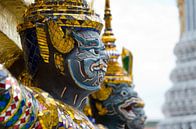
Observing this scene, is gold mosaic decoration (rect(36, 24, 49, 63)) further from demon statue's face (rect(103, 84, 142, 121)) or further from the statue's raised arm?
demon statue's face (rect(103, 84, 142, 121))

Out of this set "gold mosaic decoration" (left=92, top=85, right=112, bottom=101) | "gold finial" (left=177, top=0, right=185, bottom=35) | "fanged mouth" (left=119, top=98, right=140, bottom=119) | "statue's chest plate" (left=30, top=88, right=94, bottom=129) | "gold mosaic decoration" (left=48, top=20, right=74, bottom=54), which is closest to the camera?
"statue's chest plate" (left=30, top=88, right=94, bottom=129)

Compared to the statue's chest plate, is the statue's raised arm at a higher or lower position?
higher

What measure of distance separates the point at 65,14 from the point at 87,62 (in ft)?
0.86

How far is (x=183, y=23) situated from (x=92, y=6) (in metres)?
33.5

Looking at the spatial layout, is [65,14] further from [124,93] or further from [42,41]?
[124,93]

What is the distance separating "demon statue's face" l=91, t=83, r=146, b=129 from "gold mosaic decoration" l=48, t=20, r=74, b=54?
2788 millimetres

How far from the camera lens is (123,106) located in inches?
264

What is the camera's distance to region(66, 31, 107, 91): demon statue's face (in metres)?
3.90

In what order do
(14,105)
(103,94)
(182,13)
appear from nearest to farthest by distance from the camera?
1. (14,105)
2. (103,94)
3. (182,13)

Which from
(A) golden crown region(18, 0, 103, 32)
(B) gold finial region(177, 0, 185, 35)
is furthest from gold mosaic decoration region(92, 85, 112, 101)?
(B) gold finial region(177, 0, 185, 35)

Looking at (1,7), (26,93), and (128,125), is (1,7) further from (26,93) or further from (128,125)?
(128,125)

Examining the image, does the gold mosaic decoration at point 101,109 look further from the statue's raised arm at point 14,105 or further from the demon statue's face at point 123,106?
the statue's raised arm at point 14,105

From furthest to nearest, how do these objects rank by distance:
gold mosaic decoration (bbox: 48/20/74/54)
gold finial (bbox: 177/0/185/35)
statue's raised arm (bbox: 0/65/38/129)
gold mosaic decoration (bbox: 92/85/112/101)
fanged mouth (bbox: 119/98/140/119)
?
gold finial (bbox: 177/0/185/35)
gold mosaic decoration (bbox: 92/85/112/101)
fanged mouth (bbox: 119/98/140/119)
gold mosaic decoration (bbox: 48/20/74/54)
statue's raised arm (bbox: 0/65/38/129)

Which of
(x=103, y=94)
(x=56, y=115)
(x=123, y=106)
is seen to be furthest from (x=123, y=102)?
(x=56, y=115)
